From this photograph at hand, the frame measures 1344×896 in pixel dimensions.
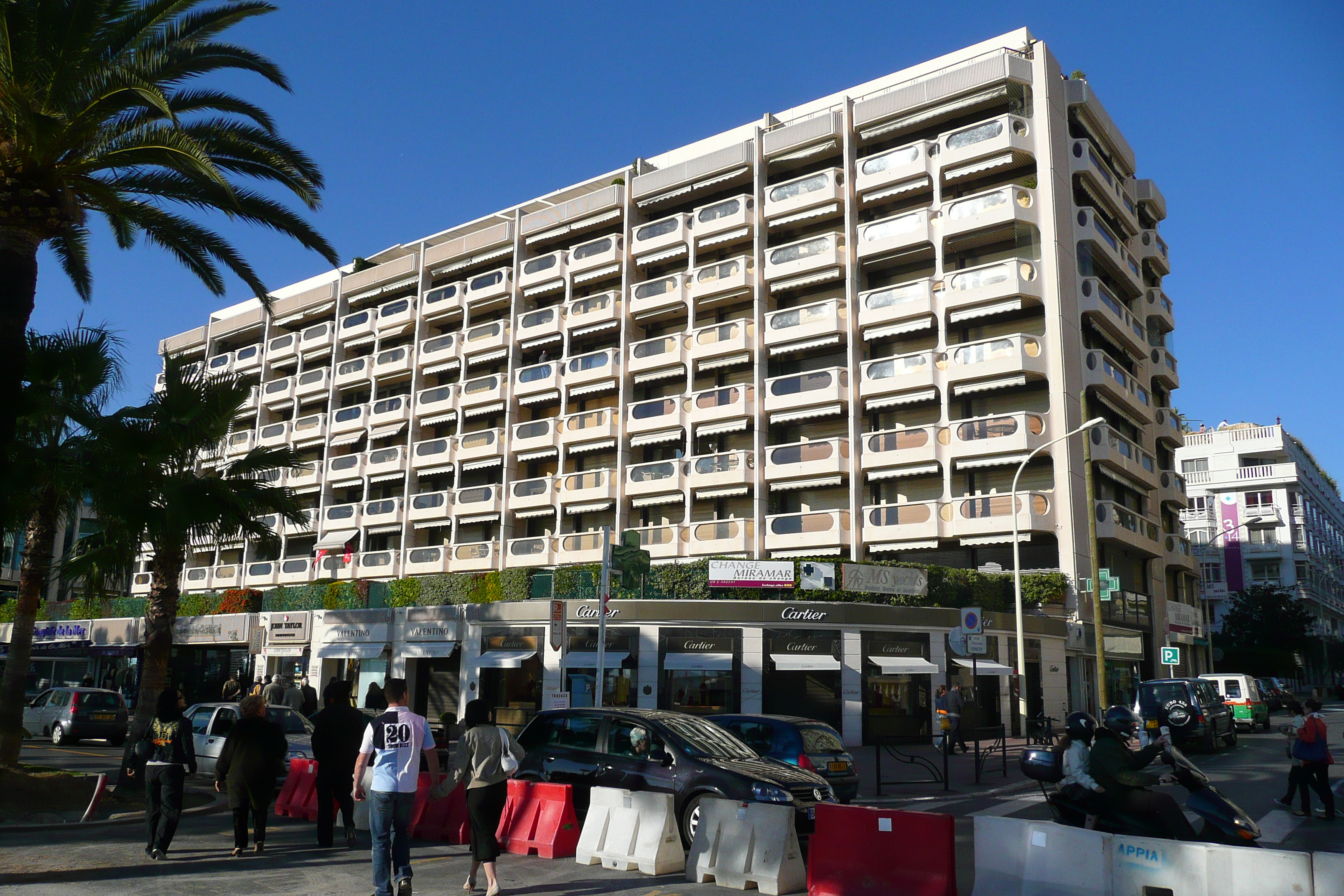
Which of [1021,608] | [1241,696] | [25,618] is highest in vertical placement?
[1021,608]

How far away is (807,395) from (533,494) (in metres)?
12.6

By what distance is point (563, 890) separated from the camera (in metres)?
8.77

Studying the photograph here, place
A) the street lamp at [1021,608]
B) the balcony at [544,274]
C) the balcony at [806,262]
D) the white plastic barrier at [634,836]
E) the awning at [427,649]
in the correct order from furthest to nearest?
the balcony at [544,274] → the balcony at [806,262] → the awning at [427,649] → the street lamp at [1021,608] → the white plastic barrier at [634,836]

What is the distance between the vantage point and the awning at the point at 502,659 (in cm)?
3102

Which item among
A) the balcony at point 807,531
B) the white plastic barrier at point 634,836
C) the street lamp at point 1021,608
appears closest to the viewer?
the white plastic barrier at point 634,836

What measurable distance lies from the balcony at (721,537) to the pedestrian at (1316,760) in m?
23.2

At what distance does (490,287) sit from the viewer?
4591cm

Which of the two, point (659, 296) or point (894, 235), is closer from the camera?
point (894, 235)

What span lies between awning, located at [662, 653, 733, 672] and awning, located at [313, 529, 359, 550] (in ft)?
78.9

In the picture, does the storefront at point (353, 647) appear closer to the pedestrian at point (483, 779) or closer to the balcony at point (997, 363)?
the balcony at point (997, 363)

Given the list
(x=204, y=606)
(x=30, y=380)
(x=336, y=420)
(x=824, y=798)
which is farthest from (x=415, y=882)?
(x=336, y=420)

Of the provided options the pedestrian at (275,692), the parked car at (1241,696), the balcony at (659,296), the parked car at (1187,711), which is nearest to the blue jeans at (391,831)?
the pedestrian at (275,692)

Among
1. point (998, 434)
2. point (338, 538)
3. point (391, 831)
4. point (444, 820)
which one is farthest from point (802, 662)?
point (338, 538)

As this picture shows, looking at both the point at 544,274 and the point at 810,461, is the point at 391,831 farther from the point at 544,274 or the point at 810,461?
the point at 544,274
